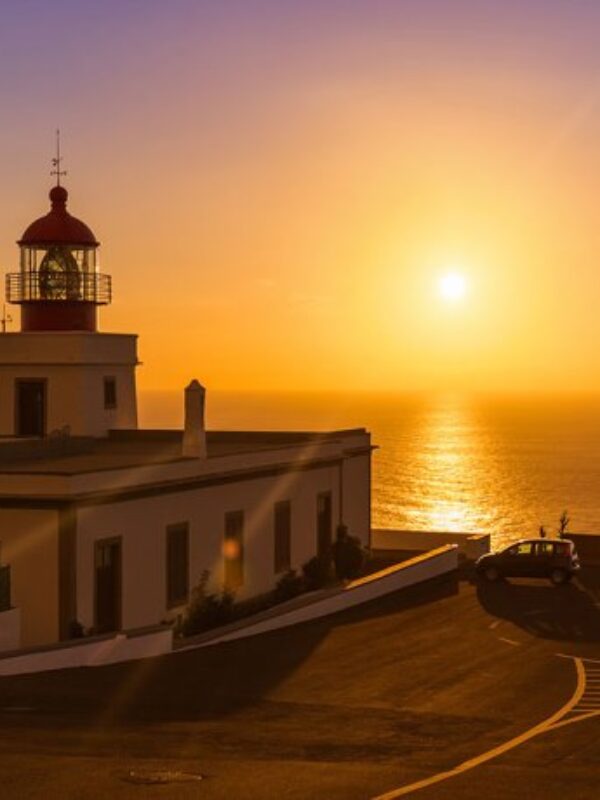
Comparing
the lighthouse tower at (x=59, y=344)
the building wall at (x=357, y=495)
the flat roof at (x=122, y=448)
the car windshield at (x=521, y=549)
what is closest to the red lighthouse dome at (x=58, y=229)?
the lighthouse tower at (x=59, y=344)

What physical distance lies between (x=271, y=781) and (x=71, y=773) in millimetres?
2298

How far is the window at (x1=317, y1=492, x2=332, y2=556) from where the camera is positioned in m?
40.2

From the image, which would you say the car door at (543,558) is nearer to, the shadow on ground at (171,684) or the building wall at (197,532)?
the building wall at (197,532)

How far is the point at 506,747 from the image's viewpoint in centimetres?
1859

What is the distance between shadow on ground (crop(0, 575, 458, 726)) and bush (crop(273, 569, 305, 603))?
649cm

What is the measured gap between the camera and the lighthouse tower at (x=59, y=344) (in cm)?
3994

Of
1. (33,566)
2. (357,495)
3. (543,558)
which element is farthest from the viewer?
(357,495)

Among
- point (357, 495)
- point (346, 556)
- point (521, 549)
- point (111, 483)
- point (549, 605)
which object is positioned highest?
point (111, 483)

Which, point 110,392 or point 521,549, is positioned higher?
point 110,392

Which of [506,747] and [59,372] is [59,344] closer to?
[59,372]

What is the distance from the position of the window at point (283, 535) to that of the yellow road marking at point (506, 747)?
13.3 metres

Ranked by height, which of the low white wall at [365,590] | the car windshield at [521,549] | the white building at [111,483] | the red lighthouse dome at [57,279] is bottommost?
the low white wall at [365,590]

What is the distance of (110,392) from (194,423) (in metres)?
8.24

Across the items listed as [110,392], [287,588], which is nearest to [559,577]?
[287,588]
